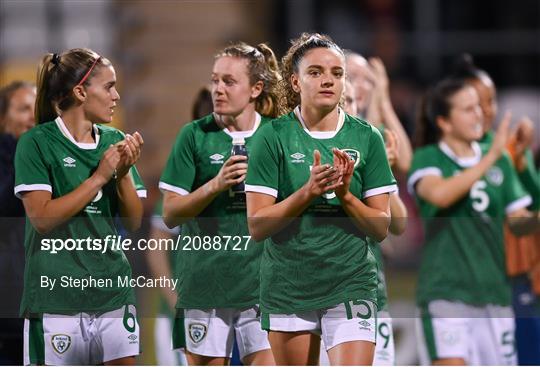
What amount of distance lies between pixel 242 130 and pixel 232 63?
313 millimetres

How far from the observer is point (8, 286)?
6.31m

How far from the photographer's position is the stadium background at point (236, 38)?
14.8 meters

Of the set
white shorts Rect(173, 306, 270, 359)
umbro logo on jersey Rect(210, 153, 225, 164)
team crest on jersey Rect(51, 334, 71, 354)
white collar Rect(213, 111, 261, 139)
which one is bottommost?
team crest on jersey Rect(51, 334, 71, 354)

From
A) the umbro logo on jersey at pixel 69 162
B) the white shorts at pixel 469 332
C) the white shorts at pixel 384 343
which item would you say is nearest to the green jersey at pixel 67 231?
the umbro logo on jersey at pixel 69 162

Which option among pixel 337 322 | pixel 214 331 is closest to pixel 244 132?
pixel 214 331

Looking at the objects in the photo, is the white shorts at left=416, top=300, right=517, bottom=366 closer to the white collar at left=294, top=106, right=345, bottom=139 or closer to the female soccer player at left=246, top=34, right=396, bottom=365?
the female soccer player at left=246, top=34, right=396, bottom=365

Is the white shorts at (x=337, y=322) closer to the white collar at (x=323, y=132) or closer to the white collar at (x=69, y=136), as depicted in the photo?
the white collar at (x=323, y=132)

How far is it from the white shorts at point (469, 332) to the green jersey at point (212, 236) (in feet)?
4.89

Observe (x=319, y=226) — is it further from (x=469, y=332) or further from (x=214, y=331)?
(x=469, y=332)

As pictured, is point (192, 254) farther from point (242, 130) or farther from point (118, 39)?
point (118, 39)

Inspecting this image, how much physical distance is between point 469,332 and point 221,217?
70.6 inches

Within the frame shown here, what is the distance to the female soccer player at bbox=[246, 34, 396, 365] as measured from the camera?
5828 millimetres

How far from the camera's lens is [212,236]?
6.43 meters

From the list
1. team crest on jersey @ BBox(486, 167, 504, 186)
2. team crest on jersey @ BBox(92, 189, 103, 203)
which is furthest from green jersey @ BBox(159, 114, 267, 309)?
team crest on jersey @ BBox(486, 167, 504, 186)
